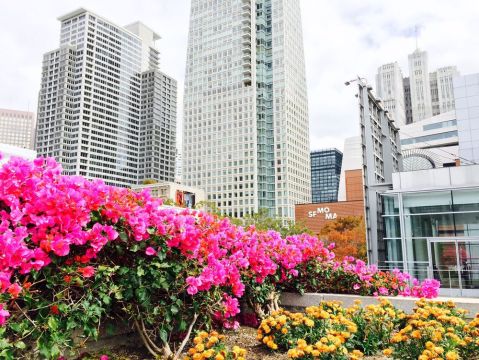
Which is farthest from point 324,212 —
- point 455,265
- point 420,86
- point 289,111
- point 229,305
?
point 420,86

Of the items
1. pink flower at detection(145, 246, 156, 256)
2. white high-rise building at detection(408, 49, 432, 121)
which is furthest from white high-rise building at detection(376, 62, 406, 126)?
pink flower at detection(145, 246, 156, 256)

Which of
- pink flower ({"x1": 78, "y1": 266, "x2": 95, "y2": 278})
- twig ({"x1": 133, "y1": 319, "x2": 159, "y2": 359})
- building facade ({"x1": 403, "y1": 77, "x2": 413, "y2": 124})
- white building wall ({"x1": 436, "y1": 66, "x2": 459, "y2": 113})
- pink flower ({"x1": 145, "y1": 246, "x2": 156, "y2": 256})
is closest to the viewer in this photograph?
pink flower ({"x1": 78, "y1": 266, "x2": 95, "y2": 278})

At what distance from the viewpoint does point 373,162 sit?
974 inches

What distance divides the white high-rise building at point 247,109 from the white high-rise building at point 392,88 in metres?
36.6

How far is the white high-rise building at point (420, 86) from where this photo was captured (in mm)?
143000

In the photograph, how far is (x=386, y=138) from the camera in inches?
1172

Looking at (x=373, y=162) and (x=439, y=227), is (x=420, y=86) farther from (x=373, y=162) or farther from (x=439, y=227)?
(x=439, y=227)

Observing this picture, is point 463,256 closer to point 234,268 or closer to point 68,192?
point 234,268

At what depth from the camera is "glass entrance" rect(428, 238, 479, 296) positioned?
1661 cm

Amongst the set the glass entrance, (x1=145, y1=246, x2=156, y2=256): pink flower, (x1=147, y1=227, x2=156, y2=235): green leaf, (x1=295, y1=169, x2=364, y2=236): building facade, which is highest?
(x1=295, y1=169, x2=364, y2=236): building facade

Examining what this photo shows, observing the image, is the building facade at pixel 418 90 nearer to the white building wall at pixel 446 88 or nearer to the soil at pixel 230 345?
→ the white building wall at pixel 446 88

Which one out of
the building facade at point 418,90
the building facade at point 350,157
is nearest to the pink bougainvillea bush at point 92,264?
the building facade at point 350,157

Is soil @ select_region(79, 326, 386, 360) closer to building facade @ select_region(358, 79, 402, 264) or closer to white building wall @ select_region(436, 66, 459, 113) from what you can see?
building facade @ select_region(358, 79, 402, 264)

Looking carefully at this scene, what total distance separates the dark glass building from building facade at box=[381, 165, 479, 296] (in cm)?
17119
